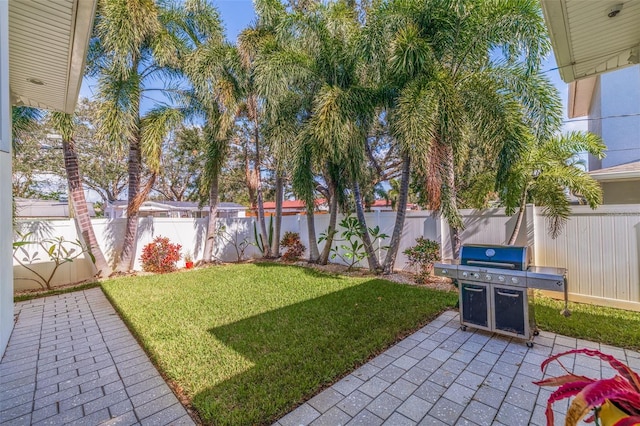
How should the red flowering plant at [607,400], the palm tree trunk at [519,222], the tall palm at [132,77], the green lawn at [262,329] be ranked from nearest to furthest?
the red flowering plant at [607,400] → the green lawn at [262,329] → the palm tree trunk at [519,222] → the tall palm at [132,77]

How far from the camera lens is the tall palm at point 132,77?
675 centimetres

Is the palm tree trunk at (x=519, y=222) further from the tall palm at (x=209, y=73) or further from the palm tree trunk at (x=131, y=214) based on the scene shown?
the palm tree trunk at (x=131, y=214)

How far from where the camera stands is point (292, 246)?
34.0ft

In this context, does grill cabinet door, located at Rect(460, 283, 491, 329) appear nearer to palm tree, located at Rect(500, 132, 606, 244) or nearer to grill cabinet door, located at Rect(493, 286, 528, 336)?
grill cabinet door, located at Rect(493, 286, 528, 336)

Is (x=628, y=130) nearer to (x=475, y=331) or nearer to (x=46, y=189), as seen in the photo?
(x=475, y=331)

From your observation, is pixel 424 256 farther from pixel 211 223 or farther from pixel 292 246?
pixel 211 223

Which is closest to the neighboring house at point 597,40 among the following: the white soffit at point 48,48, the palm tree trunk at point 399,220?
the palm tree trunk at point 399,220

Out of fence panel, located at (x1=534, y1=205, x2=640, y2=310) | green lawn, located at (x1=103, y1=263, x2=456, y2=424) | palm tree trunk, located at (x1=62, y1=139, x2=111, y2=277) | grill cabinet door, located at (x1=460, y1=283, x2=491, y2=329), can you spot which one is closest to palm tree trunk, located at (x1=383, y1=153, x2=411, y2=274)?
green lawn, located at (x1=103, y1=263, x2=456, y2=424)

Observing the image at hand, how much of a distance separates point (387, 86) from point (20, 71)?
6.70 m

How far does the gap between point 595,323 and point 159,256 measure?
9817mm

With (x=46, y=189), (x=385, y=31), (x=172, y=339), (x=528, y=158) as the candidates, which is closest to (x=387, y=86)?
(x=385, y=31)

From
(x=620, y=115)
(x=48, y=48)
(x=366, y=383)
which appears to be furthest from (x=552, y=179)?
(x=48, y=48)

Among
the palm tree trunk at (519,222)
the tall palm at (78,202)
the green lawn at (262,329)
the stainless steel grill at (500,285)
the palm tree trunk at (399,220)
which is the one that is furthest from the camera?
the tall palm at (78,202)

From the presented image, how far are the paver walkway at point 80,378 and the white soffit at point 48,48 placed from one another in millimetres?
4046
